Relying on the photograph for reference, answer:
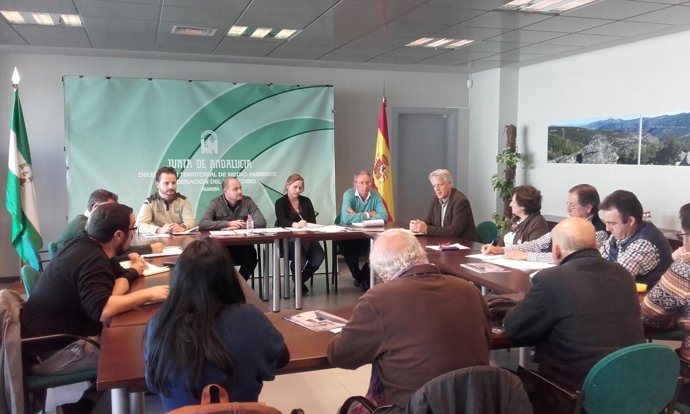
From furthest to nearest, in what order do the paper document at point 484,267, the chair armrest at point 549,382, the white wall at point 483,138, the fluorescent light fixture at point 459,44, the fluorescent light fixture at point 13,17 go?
the white wall at point 483,138 < the fluorescent light fixture at point 459,44 < the fluorescent light fixture at point 13,17 < the paper document at point 484,267 < the chair armrest at point 549,382

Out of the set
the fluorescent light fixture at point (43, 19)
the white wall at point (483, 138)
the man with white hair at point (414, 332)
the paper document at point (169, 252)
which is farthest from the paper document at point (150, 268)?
the white wall at point (483, 138)

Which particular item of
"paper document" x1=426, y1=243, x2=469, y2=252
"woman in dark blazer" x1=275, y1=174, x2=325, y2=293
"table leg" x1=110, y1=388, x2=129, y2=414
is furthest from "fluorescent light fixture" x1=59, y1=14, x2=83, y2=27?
"table leg" x1=110, y1=388, x2=129, y2=414

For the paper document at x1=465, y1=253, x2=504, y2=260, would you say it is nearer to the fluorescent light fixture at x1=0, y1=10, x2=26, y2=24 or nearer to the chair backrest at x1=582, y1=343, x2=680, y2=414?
the chair backrest at x1=582, y1=343, x2=680, y2=414

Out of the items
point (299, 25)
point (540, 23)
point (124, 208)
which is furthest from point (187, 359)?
point (540, 23)

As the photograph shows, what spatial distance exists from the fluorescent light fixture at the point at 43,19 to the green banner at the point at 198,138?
1.16m

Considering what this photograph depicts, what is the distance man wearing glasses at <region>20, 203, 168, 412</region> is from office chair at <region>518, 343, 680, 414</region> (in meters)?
1.78

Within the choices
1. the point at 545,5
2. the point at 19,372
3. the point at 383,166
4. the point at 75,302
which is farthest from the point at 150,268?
the point at 383,166

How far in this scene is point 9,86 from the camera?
235 inches

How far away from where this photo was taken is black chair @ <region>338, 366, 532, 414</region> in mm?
1524

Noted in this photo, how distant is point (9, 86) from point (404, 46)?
4.24 meters

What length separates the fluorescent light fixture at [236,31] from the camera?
494cm

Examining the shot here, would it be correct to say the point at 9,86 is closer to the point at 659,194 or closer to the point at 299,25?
the point at 299,25

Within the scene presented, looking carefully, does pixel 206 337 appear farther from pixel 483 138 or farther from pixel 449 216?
pixel 483 138

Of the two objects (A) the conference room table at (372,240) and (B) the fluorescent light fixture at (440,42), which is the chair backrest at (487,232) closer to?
(A) the conference room table at (372,240)
